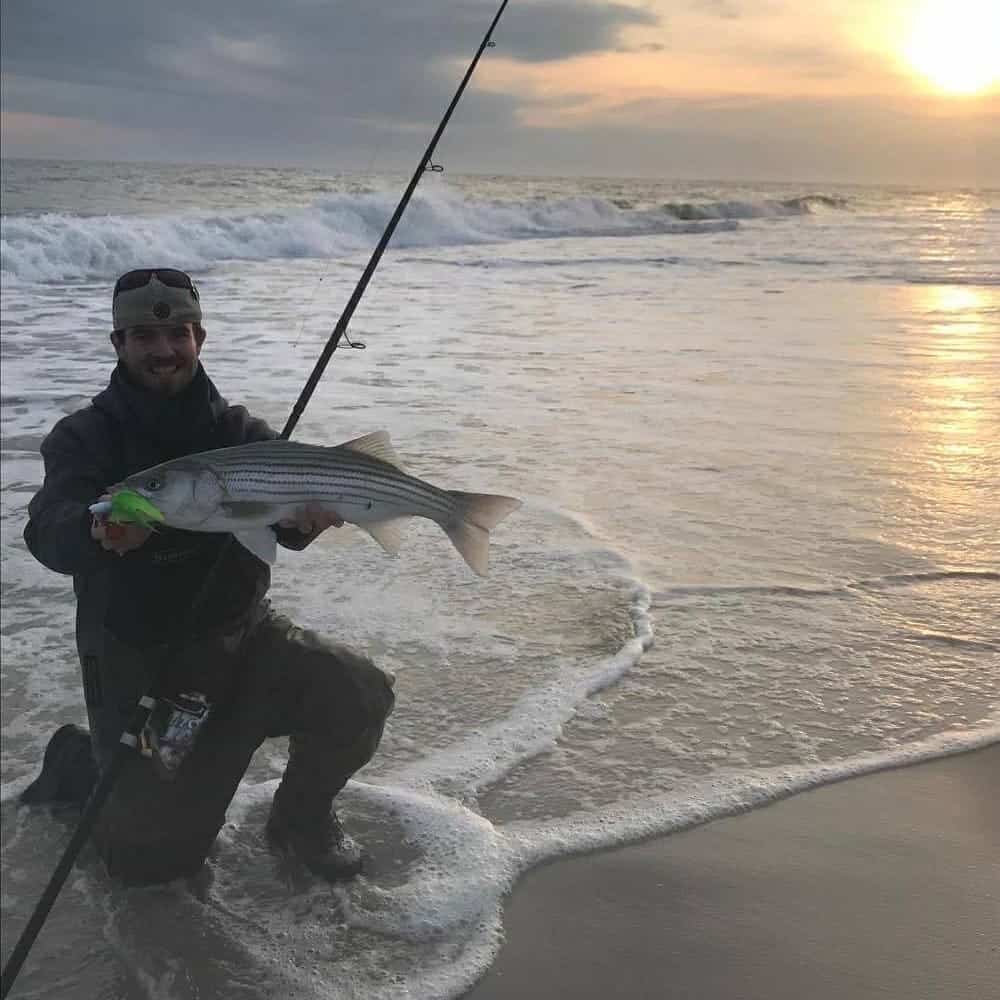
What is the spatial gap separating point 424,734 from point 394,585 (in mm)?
1503

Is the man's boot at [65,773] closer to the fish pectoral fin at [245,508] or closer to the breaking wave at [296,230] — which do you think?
the fish pectoral fin at [245,508]

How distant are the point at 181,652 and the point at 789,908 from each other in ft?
5.93

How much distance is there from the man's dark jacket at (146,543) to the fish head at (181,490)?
0.46 metres

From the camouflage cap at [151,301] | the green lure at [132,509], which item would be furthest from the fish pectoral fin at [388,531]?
the camouflage cap at [151,301]

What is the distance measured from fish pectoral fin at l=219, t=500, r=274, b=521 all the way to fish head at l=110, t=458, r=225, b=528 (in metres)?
0.02

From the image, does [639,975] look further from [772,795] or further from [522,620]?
[522,620]

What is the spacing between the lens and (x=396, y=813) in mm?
3467

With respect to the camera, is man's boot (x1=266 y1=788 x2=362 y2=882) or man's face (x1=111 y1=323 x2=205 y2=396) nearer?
man's face (x1=111 y1=323 x2=205 y2=396)

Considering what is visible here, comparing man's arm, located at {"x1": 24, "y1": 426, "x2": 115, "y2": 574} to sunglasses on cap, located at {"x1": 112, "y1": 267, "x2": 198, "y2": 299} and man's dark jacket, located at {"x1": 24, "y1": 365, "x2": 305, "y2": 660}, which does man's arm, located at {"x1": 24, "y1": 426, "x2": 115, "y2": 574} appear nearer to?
man's dark jacket, located at {"x1": 24, "y1": 365, "x2": 305, "y2": 660}

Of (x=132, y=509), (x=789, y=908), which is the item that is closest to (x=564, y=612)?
(x=789, y=908)

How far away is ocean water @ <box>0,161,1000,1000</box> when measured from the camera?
3014 mm

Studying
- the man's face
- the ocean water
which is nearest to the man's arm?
the man's face

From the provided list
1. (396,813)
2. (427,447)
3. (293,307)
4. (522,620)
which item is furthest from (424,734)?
(293,307)

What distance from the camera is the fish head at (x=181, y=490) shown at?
Result: 2.45 metres
